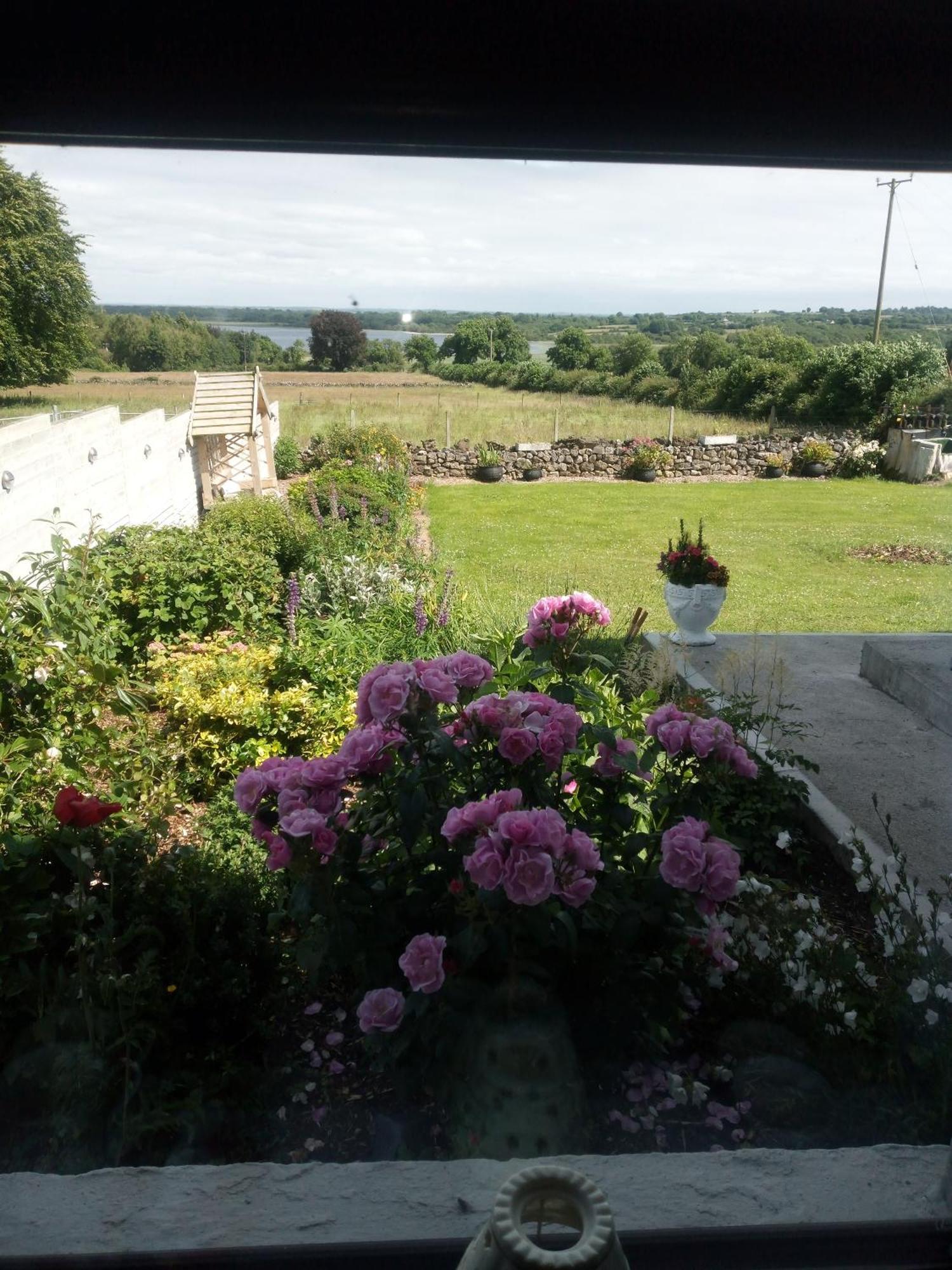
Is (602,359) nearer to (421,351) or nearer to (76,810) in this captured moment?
(421,351)

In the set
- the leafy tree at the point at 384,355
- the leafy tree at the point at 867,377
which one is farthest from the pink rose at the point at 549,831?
the leafy tree at the point at 867,377

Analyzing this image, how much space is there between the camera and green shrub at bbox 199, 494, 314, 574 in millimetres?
3330

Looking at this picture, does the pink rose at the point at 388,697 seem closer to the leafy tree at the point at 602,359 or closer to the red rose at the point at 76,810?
the red rose at the point at 76,810

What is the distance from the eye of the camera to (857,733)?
3498mm

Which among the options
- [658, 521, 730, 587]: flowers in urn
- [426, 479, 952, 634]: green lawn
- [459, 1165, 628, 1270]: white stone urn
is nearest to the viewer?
[459, 1165, 628, 1270]: white stone urn

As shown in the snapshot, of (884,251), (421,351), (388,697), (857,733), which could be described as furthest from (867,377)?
(388,697)

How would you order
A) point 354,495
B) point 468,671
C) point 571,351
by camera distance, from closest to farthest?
point 468,671
point 571,351
point 354,495


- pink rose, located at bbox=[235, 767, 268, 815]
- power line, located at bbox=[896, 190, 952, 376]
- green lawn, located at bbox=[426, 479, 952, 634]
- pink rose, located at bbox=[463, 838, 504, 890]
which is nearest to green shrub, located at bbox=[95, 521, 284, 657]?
green lawn, located at bbox=[426, 479, 952, 634]

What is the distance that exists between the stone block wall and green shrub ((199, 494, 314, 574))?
0.63 meters

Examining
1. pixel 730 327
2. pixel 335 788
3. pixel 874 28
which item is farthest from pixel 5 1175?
pixel 730 327

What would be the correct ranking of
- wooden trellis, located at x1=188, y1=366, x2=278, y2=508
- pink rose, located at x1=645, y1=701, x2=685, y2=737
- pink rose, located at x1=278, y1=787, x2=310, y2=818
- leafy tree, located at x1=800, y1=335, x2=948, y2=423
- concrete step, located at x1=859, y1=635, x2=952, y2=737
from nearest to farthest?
pink rose, located at x1=278, y1=787, x2=310, y2=818
pink rose, located at x1=645, y1=701, x2=685, y2=737
wooden trellis, located at x1=188, y1=366, x2=278, y2=508
leafy tree, located at x1=800, y1=335, x2=948, y2=423
concrete step, located at x1=859, y1=635, x2=952, y2=737

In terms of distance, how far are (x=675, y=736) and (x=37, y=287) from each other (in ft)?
4.25

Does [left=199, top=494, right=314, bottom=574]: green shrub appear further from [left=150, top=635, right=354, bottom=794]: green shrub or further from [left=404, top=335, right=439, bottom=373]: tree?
[left=404, top=335, right=439, bottom=373]: tree

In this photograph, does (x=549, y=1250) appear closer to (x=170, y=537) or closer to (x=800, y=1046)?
(x=800, y=1046)
